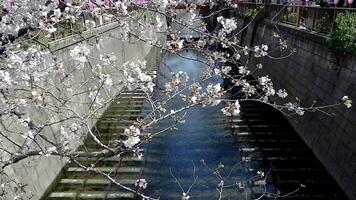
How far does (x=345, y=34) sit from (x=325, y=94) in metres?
2.20

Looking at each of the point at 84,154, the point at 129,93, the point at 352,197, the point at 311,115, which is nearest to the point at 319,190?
the point at 352,197

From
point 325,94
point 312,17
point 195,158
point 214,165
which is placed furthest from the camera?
point 312,17

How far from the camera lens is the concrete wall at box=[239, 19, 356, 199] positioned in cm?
1048

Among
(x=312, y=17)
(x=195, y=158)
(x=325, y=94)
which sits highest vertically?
(x=312, y=17)

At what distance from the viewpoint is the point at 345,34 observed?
36.6 ft

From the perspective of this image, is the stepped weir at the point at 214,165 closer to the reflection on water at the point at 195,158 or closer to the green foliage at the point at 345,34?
the reflection on water at the point at 195,158

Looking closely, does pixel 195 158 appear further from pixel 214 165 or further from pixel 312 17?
pixel 312 17

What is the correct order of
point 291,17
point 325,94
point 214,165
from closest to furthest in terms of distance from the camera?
1. point 325,94
2. point 214,165
3. point 291,17

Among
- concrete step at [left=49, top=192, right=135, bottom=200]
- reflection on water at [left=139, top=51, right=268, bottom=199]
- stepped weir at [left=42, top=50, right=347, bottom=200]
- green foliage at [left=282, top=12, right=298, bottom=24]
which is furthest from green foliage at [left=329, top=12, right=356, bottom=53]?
concrete step at [left=49, top=192, right=135, bottom=200]

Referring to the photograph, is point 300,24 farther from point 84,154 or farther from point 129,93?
point 84,154

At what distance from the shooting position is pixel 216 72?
6.78 metres

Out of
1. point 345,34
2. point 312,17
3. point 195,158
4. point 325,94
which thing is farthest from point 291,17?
point 195,158

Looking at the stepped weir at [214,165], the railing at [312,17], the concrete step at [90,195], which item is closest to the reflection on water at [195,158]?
the stepped weir at [214,165]

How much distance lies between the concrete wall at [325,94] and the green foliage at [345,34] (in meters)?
0.29
